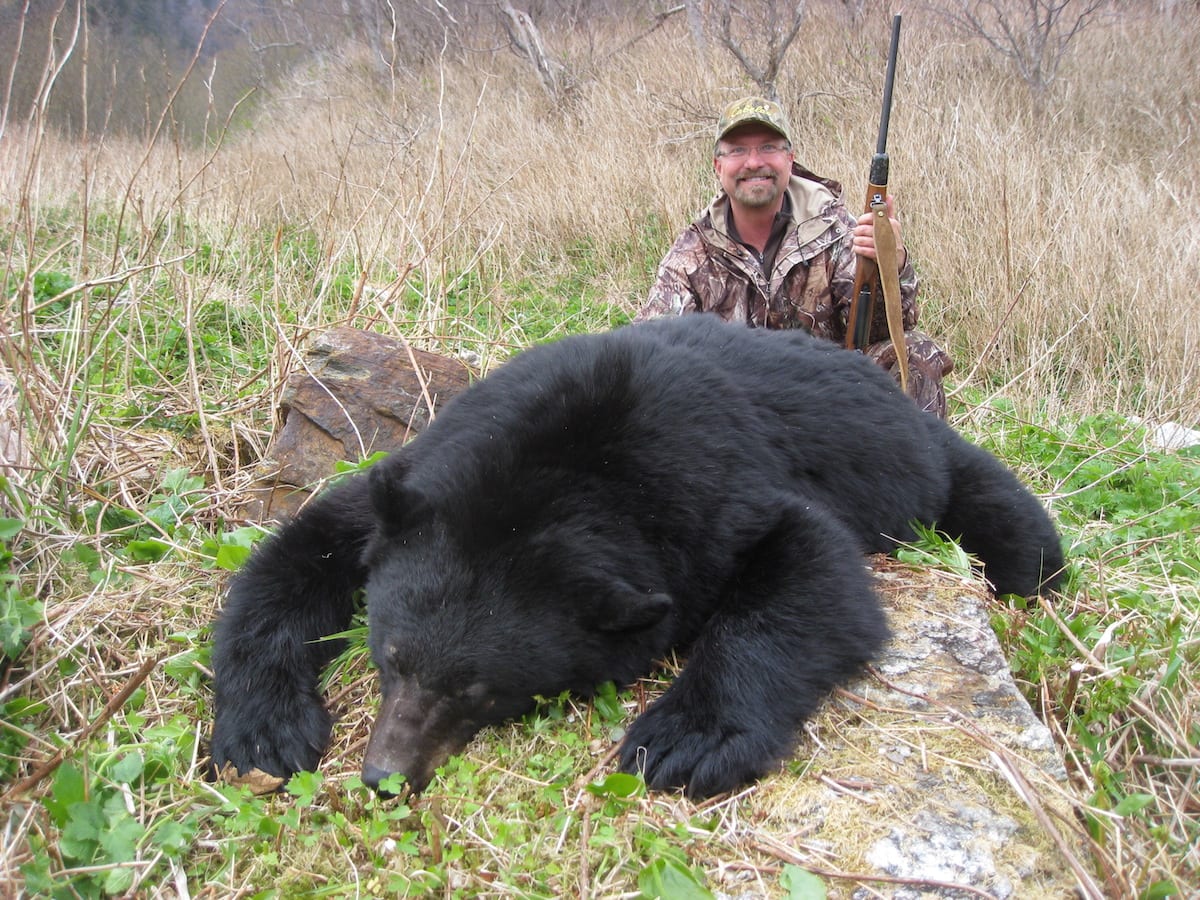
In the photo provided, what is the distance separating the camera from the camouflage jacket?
17.5 ft

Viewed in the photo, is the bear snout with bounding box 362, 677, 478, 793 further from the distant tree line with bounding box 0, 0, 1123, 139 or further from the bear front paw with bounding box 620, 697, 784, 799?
the distant tree line with bounding box 0, 0, 1123, 139

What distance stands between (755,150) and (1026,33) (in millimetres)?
6637

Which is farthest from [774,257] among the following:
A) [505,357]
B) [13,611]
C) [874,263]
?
[13,611]

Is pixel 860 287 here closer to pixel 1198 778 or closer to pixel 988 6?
pixel 1198 778

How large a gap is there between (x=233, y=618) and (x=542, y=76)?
34.6 ft

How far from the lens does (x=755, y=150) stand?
204 inches

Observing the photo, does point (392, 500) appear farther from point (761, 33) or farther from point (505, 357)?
point (761, 33)

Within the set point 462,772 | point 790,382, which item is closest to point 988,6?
point 790,382

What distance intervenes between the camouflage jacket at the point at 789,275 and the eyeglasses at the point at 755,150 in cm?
30

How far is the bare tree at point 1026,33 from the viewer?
31.4ft

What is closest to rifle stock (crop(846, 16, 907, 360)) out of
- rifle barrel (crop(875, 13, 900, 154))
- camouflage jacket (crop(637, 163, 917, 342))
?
Answer: rifle barrel (crop(875, 13, 900, 154))

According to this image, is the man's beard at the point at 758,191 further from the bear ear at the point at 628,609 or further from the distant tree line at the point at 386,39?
the bear ear at the point at 628,609

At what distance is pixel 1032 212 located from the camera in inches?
277

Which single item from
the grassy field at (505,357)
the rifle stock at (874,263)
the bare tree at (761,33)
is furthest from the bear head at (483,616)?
the bare tree at (761,33)
